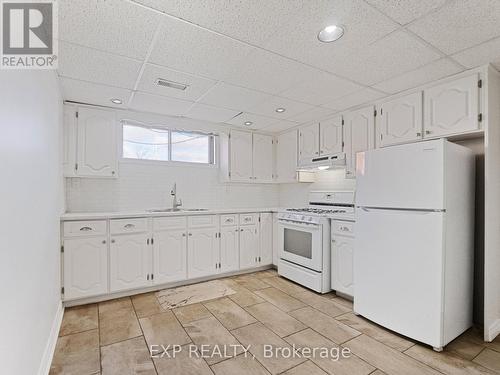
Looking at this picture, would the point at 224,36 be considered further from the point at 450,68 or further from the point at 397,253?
the point at 397,253

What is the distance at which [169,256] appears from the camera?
3182mm

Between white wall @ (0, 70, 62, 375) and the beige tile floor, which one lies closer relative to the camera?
white wall @ (0, 70, 62, 375)

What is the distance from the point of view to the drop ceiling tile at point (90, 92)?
259 centimetres

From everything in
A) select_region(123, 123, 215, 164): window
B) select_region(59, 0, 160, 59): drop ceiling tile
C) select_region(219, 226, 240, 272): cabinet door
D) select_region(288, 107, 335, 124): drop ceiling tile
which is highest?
select_region(59, 0, 160, 59): drop ceiling tile

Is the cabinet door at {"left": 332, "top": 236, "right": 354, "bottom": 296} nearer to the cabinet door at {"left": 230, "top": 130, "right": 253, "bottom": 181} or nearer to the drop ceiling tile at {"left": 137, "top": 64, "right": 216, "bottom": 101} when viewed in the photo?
the cabinet door at {"left": 230, "top": 130, "right": 253, "bottom": 181}

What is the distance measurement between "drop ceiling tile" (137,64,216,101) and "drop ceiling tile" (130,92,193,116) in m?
0.14

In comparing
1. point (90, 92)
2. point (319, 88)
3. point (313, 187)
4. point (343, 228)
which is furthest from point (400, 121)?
point (90, 92)

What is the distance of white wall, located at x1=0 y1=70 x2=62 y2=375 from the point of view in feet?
3.46

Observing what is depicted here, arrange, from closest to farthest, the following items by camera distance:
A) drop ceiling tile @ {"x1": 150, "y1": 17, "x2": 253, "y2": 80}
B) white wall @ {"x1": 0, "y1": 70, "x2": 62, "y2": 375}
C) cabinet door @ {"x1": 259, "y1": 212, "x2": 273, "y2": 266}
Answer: white wall @ {"x1": 0, "y1": 70, "x2": 62, "y2": 375}, drop ceiling tile @ {"x1": 150, "y1": 17, "x2": 253, "y2": 80}, cabinet door @ {"x1": 259, "y1": 212, "x2": 273, "y2": 266}

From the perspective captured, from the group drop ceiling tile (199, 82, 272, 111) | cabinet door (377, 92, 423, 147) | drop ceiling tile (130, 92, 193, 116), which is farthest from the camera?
drop ceiling tile (130, 92, 193, 116)

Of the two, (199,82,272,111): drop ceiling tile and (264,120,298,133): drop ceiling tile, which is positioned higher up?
(199,82,272,111): drop ceiling tile

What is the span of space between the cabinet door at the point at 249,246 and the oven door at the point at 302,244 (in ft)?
1.25

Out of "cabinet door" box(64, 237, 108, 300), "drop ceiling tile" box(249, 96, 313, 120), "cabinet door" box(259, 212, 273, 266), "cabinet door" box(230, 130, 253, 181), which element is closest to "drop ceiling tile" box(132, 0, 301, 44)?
"drop ceiling tile" box(249, 96, 313, 120)

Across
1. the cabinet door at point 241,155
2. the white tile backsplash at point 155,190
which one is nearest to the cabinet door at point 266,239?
the white tile backsplash at point 155,190
